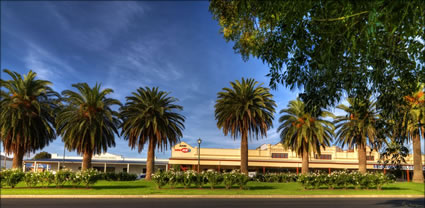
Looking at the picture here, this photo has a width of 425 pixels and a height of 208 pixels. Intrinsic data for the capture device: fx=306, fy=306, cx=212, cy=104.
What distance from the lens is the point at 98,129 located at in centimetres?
3369

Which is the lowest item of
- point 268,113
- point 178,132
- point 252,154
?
point 252,154

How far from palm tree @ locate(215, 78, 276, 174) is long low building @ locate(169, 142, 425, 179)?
859 inches

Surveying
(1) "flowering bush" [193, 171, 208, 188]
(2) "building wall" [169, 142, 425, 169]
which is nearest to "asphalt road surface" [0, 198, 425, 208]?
(1) "flowering bush" [193, 171, 208, 188]

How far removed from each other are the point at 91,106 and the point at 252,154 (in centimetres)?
4034

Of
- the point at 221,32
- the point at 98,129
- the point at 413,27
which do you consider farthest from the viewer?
the point at 98,129

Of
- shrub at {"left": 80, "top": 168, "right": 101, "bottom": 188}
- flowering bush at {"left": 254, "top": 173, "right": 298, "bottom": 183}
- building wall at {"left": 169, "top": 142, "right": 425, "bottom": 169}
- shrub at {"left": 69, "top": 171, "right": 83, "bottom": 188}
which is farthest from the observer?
building wall at {"left": 169, "top": 142, "right": 425, "bottom": 169}

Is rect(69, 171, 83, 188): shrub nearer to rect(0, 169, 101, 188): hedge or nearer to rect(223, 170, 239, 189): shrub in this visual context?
rect(0, 169, 101, 188): hedge

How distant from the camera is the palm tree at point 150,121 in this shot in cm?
3488

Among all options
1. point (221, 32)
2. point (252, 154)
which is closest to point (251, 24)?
point (221, 32)

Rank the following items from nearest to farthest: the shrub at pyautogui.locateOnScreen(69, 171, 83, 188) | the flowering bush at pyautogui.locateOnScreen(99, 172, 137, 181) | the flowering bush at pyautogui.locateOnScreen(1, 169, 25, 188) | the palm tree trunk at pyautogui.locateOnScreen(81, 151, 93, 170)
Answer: the flowering bush at pyautogui.locateOnScreen(1, 169, 25, 188), the shrub at pyautogui.locateOnScreen(69, 171, 83, 188), the palm tree trunk at pyautogui.locateOnScreen(81, 151, 93, 170), the flowering bush at pyautogui.locateOnScreen(99, 172, 137, 181)

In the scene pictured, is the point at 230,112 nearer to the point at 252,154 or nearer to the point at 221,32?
the point at 221,32

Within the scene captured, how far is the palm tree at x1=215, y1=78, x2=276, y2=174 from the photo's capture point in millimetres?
34875

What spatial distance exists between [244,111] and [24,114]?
23.4 m

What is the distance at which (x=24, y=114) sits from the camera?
3188 cm
